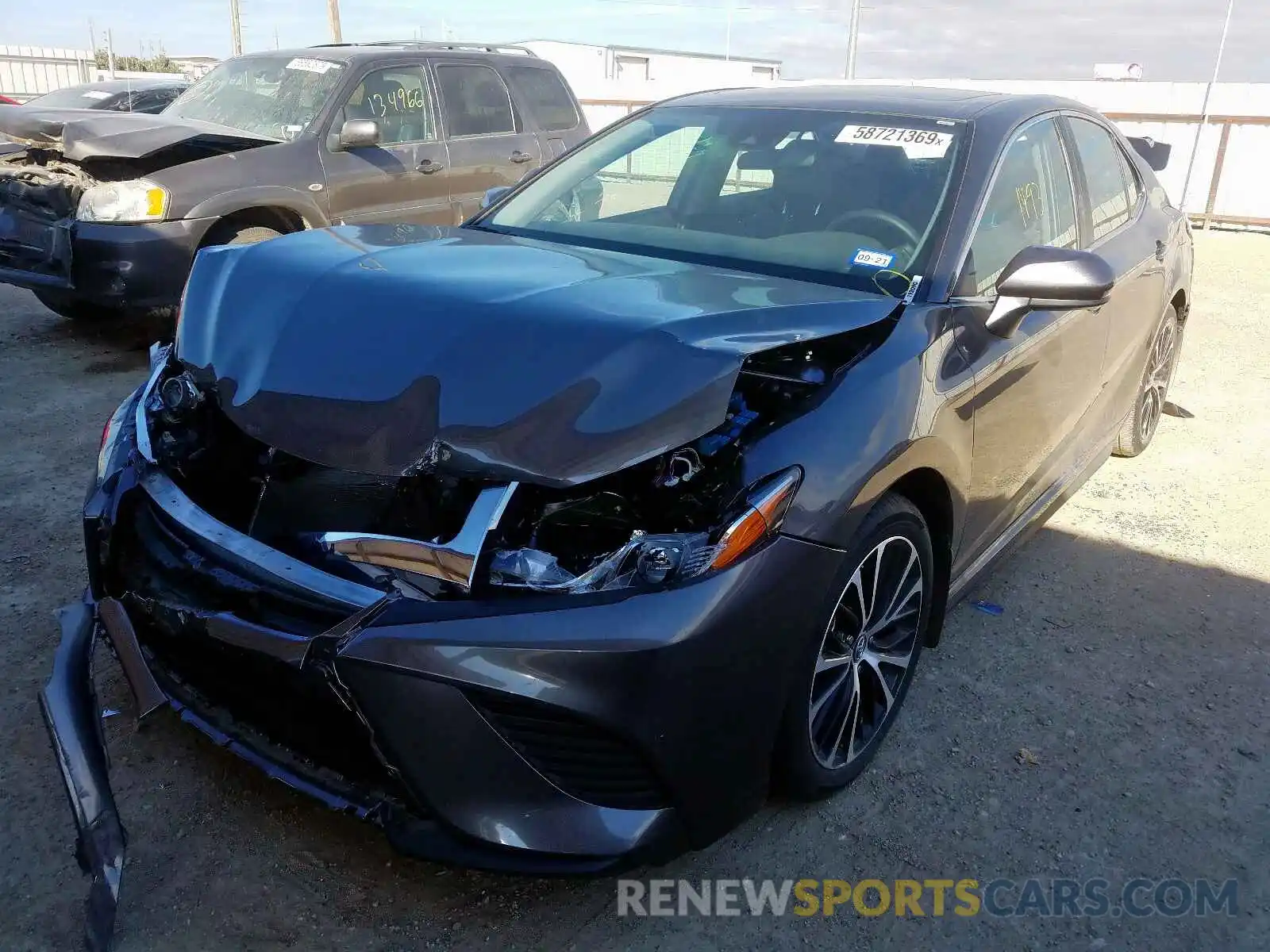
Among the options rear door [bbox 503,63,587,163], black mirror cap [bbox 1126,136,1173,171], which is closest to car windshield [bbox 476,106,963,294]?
rear door [bbox 503,63,587,163]

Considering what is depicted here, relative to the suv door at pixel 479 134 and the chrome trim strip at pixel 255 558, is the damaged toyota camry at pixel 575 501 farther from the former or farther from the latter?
the suv door at pixel 479 134

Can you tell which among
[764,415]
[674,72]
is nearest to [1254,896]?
[764,415]

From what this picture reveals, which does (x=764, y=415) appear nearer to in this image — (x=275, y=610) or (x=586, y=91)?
(x=275, y=610)

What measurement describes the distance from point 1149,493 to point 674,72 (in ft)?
138

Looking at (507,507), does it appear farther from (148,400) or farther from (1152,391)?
(1152,391)

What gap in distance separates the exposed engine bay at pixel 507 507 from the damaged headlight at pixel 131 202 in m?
3.92

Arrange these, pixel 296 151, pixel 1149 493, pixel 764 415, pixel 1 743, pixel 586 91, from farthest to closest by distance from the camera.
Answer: pixel 586 91
pixel 296 151
pixel 1149 493
pixel 1 743
pixel 764 415

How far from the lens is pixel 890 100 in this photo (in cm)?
349

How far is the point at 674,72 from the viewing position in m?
43.3

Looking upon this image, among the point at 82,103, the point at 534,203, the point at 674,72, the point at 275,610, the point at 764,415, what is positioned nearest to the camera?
the point at 275,610

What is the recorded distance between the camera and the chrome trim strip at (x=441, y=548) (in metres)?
2.02

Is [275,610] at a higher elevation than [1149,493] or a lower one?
higher

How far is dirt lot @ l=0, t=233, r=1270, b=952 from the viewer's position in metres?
2.25

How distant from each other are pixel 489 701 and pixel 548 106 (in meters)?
7.29
